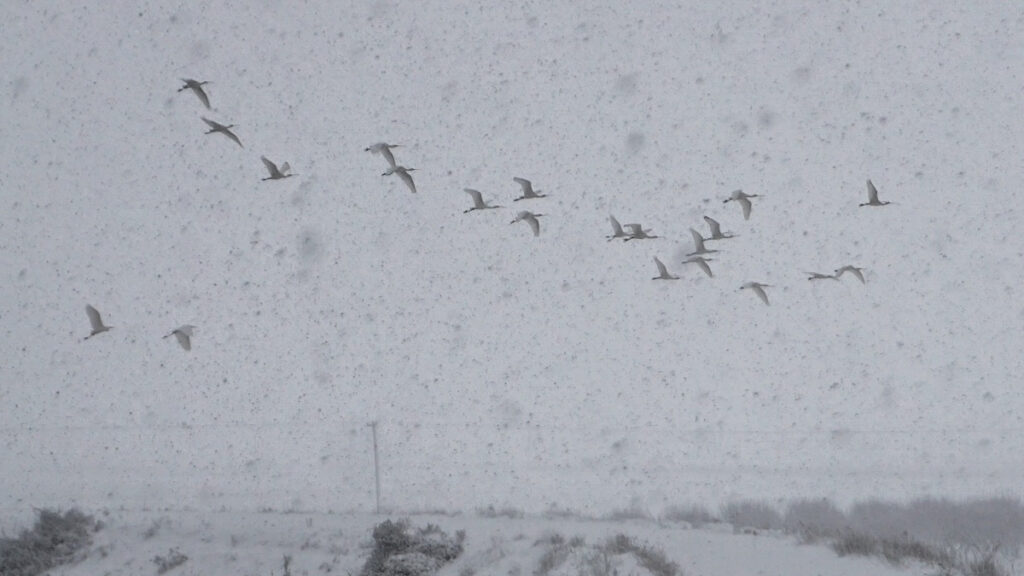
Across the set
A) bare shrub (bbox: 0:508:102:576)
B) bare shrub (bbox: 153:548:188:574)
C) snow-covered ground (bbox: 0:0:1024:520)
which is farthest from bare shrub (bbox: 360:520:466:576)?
snow-covered ground (bbox: 0:0:1024:520)

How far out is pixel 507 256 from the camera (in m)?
27.2

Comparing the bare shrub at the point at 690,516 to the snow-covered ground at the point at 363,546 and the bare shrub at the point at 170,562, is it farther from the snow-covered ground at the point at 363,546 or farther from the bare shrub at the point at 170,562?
the bare shrub at the point at 170,562

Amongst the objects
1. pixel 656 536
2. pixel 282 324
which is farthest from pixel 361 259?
pixel 656 536

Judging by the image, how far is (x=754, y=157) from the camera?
95.0 ft

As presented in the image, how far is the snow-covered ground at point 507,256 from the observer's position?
22969 millimetres

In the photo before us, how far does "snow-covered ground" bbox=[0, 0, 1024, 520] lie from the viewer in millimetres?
22969

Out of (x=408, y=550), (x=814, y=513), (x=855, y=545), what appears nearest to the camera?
(x=855, y=545)

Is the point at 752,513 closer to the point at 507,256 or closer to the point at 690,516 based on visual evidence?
the point at 690,516

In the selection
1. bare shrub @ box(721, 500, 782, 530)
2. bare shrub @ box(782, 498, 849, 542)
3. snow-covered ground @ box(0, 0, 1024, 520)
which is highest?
snow-covered ground @ box(0, 0, 1024, 520)

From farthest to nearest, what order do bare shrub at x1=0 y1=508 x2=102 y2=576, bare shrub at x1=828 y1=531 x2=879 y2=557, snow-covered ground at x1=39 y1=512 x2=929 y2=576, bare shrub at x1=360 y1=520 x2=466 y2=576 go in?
bare shrub at x1=0 y1=508 x2=102 y2=576
bare shrub at x1=360 y1=520 x2=466 y2=576
snow-covered ground at x1=39 y1=512 x2=929 y2=576
bare shrub at x1=828 y1=531 x2=879 y2=557

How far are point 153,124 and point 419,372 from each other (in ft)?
34.6

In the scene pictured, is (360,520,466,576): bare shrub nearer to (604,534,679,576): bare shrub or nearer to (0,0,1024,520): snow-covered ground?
(604,534,679,576): bare shrub

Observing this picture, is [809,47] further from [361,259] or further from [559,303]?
[361,259]

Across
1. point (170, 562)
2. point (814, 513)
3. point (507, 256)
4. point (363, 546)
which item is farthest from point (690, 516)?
point (507, 256)
